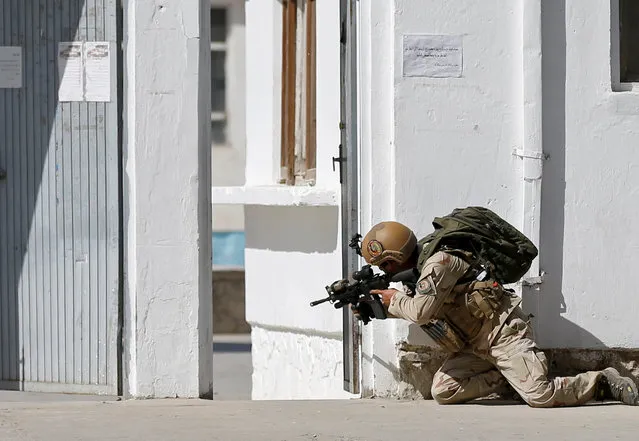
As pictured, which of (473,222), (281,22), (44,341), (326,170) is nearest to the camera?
(473,222)

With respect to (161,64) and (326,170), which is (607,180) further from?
(161,64)

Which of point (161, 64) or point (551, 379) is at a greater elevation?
point (161, 64)

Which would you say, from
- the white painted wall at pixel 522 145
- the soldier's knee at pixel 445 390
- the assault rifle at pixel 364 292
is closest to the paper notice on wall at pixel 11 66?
the white painted wall at pixel 522 145

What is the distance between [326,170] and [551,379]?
217 cm

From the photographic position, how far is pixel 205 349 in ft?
23.8

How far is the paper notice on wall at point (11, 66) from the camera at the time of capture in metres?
7.32

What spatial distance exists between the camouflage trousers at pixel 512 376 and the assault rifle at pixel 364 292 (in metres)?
0.53

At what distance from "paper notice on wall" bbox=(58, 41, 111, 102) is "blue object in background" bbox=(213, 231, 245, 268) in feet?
48.6

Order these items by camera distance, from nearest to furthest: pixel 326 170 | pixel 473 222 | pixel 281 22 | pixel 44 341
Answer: pixel 473 222
pixel 44 341
pixel 326 170
pixel 281 22

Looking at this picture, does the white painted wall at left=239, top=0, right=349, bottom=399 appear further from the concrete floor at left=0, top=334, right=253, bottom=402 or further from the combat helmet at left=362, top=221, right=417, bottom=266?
the concrete floor at left=0, top=334, right=253, bottom=402

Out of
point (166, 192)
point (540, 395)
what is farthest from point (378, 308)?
point (166, 192)

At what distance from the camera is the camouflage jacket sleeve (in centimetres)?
674

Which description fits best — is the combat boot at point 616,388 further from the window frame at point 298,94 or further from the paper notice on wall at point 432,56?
the window frame at point 298,94

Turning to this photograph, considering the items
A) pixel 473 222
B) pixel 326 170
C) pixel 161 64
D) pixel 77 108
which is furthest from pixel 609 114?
pixel 77 108
